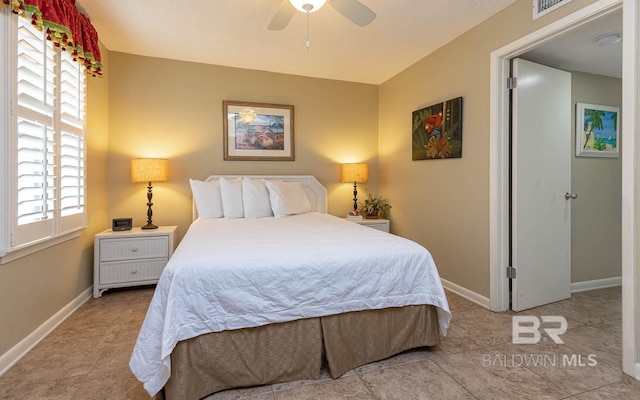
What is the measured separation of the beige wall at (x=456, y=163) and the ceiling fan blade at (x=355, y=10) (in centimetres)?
121

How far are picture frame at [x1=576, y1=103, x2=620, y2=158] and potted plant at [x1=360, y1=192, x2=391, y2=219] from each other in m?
2.18

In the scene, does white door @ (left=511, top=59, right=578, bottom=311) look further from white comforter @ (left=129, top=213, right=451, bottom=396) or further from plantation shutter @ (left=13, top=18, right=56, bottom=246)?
plantation shutter @ (left=13, top=18, right=56, bottom=246)

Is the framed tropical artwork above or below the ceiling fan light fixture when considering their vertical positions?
below

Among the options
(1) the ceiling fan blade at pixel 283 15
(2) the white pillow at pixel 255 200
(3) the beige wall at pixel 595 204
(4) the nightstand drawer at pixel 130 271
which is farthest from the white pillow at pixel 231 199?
(3) the beige wall at pixel 595 204

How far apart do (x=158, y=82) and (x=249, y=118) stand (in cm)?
110

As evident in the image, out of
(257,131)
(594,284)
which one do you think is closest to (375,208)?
(257,131)

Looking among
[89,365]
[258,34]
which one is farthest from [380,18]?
[89,365]

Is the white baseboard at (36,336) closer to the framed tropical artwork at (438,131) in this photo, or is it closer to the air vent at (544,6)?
the framed tropical artwork at (438,131)

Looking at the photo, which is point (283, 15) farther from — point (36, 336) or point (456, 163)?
point (36, 336)

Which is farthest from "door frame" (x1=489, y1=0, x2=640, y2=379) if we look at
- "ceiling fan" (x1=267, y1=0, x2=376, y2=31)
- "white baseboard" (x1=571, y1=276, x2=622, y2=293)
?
"ceiling fan" (x1=267, y1=0, x2=376, y2=31)

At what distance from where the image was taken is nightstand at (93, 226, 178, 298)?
3014mm

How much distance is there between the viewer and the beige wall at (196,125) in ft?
11.5

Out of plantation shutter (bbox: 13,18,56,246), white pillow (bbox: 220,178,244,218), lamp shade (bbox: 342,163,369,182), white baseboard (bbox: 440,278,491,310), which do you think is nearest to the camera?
plantation shutter (bbox: 13,18,56,246)

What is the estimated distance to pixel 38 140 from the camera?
2.05 meters
